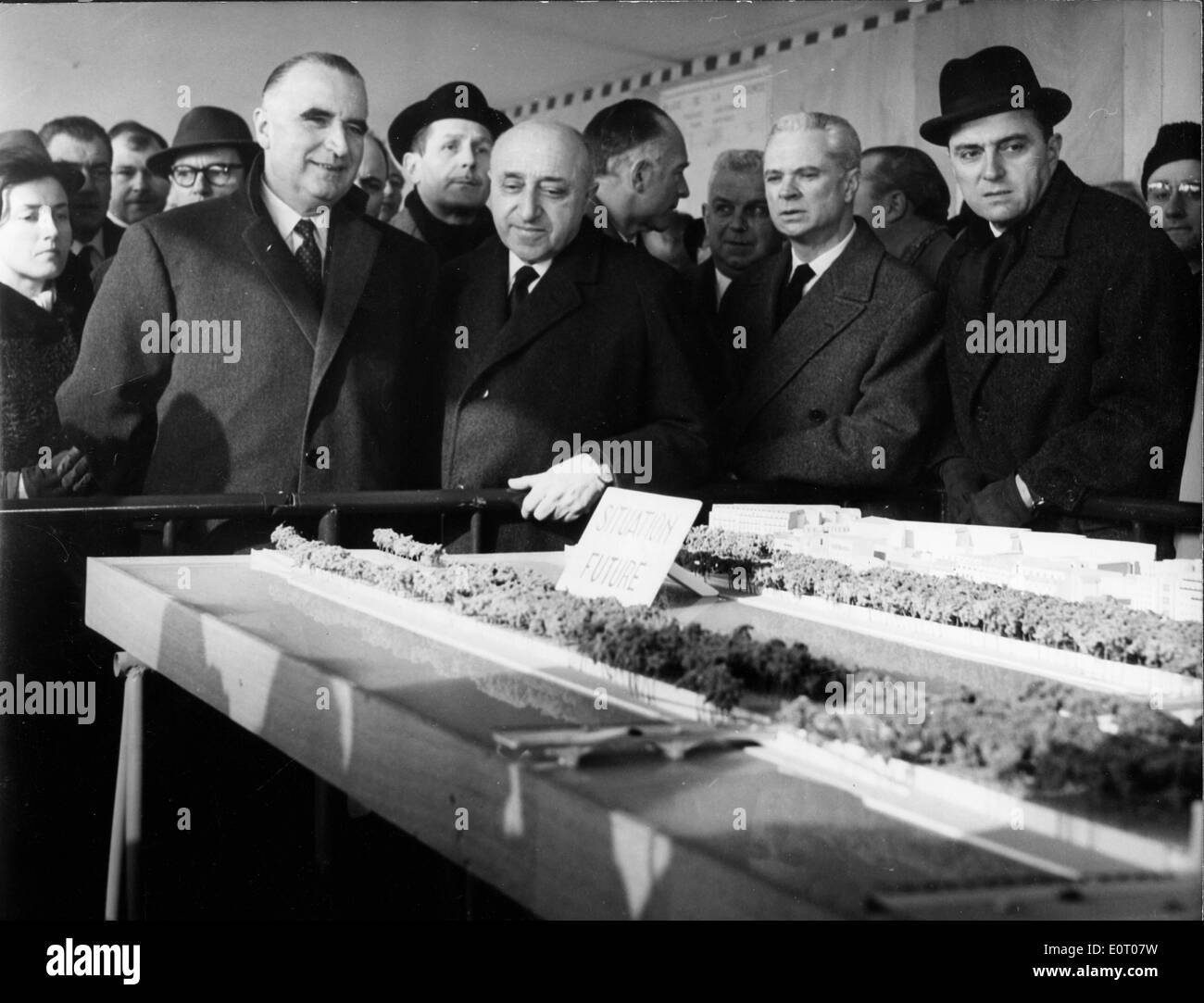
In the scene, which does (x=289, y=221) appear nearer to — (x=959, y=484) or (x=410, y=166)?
(x=410, y=166)

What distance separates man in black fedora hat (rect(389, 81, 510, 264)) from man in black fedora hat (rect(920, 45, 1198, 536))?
1334mm

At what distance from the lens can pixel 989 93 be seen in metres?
3.96

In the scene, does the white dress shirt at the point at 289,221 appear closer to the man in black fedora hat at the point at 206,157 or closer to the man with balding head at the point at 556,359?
the man in black fedora hat at the point at 206,157

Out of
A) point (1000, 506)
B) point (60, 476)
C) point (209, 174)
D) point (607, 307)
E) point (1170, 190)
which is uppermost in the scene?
point (209, 174)

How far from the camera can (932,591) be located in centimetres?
275

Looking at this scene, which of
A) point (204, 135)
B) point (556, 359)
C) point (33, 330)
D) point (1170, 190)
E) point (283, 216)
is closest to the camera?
point (1170, 190)

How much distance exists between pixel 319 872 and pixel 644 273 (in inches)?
83.3

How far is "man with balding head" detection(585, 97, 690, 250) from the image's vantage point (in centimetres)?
425

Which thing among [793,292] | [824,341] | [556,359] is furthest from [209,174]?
[824,341]

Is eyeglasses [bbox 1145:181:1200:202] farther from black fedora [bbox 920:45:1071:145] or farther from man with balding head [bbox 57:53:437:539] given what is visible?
man with balding head [bbox 57:53:437:539]

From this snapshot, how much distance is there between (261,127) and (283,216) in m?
0.27

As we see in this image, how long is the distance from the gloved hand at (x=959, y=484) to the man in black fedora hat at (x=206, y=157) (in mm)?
2293

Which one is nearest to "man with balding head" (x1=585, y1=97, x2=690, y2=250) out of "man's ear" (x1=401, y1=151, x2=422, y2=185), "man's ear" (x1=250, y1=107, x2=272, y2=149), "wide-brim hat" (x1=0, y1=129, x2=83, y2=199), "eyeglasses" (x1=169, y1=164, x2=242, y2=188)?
"man's ear" (x1=401, y1=151, x2=422, y2=185)

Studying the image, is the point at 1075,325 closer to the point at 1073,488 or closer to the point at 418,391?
the point at 1073,488
